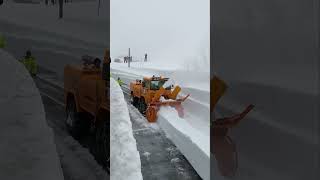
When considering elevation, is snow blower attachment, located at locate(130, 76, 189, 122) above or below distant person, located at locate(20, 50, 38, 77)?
below

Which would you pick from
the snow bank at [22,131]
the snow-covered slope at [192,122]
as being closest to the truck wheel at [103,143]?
the snow bank at [22,131]

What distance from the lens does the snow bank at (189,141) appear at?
3.59 meters

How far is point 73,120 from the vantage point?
191cm

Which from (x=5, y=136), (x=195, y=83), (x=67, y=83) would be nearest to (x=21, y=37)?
(x=67, y=83)

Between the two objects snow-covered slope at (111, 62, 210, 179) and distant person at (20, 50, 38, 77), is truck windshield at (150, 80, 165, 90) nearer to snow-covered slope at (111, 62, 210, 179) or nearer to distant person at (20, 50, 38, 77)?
snow-covered slope at (111, 62, 210, 179)

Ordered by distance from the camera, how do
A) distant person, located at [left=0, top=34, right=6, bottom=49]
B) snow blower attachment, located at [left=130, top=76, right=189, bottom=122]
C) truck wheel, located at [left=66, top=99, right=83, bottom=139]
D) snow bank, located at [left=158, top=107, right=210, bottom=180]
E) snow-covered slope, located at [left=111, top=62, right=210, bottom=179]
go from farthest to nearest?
snow blower attachment, located at [left=130, top=76, right=189, bottom=122], snow-covered slope, located at [left=111, top=62, right=210, bottom=179], snow bank, located at [left=158, top=107, right=210, bottom=180], truck wheel, located at [left=66, top=99, right=83, bottom=139], distant person, located at [left=0, top=34, right=6, bottom=49]

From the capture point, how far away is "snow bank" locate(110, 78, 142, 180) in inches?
86.9

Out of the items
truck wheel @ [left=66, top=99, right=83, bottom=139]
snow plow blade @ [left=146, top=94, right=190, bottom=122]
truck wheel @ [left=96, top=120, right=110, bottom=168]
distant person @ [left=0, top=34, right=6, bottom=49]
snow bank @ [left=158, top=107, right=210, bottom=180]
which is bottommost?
snow bank @ [left=158, top=107, right=210, bottom=180]

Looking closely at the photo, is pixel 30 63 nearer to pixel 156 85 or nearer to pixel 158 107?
pixel 158 107

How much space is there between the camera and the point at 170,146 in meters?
4.45

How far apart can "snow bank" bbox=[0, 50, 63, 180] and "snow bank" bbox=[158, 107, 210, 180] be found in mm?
2183

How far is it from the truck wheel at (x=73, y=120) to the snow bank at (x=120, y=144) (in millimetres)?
267

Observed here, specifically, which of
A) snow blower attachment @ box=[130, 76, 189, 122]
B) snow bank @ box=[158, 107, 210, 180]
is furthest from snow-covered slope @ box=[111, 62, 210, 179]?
snow blower attachment @ box=[130, 76, 189, 122]

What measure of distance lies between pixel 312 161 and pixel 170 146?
8.73ft
